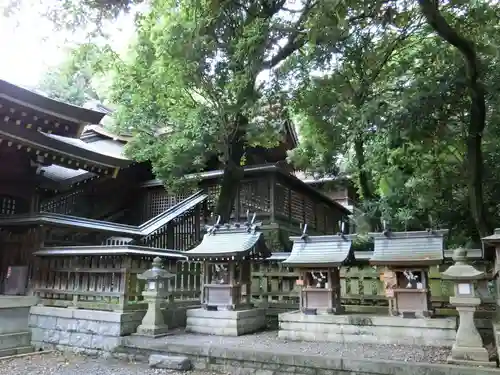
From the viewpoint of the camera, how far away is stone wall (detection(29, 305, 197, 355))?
8266 millimetres

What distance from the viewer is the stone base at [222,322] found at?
8.60 metres

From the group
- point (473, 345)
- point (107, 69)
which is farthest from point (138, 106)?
point (473, 345)

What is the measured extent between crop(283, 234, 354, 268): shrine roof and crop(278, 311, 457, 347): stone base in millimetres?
1043

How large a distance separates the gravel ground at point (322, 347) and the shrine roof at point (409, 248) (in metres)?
1.48

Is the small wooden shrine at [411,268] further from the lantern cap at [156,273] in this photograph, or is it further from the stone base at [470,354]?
the lantern cap at [156,273]

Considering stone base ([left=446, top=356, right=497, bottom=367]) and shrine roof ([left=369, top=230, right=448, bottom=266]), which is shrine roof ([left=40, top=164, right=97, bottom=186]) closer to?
shrine roof ([left=369, top=230, right=448, bottom=266])

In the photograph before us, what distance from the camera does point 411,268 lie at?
767cm

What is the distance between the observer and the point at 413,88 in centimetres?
980

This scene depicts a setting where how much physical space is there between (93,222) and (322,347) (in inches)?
284

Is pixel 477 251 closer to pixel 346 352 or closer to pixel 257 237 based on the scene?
pixel 346 352

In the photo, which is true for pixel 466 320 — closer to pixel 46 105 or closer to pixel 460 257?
pixel 460 257

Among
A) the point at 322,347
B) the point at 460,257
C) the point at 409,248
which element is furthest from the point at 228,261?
the point at 460,257

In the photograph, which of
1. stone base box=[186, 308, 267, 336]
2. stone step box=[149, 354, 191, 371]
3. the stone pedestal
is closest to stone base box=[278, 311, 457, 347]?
stone base box=[186, 308, 267, 336]

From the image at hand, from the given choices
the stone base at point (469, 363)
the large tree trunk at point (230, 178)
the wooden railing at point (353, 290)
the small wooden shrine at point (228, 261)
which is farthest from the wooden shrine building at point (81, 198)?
the stone base at point (469, 363)
